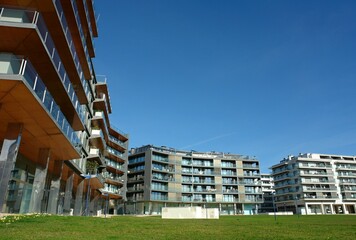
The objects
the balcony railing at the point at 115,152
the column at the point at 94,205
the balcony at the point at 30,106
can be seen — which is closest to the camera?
the balcony at the point at 30,106

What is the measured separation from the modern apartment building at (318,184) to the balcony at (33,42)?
107 m

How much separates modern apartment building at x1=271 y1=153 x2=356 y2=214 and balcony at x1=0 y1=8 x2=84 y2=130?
350ft

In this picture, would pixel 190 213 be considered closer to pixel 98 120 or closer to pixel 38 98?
pixel 98 120

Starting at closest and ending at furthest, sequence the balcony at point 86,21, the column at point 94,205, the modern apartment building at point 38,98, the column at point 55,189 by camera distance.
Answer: the modern apartment building at point 38,98 → the column at point 55,189 → the balcony at point 86,21 → the column at point 94,205

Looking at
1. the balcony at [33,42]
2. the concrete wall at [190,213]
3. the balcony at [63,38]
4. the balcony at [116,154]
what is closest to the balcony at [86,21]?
the balcony at [63,38]

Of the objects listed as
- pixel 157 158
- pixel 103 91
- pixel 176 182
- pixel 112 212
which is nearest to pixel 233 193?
pixel 176 182

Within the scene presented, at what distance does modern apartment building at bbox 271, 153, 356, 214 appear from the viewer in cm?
11238

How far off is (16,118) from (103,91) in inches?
1471

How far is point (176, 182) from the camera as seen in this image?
103m

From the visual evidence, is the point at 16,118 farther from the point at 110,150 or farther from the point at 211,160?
the point at 211,160

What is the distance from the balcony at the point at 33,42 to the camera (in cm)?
1838

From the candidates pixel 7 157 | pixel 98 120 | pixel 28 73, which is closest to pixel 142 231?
pixel 7 157

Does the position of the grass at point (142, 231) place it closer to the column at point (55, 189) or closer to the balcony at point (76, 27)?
the column at point (55, 189)

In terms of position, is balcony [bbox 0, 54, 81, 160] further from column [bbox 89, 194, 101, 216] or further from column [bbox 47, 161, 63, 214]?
column [bbox 89, 194, 101, 216]
